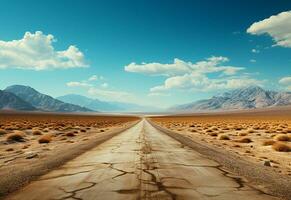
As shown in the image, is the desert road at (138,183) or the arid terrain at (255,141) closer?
the desert road at (138,183)

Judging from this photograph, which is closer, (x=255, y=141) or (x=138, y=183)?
(x=138, y=183)

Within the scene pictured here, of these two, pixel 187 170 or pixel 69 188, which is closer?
pixel 69 188

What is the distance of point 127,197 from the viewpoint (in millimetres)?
6566

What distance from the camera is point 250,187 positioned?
7699 mm

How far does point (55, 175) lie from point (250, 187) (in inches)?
209

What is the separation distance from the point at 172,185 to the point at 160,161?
3931 millimetres

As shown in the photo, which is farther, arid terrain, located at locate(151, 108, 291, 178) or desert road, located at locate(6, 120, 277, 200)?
arid terrain, located at locate(151, 108, 291, 178)

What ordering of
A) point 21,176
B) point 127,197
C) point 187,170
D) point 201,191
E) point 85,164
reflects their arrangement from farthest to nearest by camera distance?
point 85,164 → point 187,170 → point 21,176 → point 201,191 → point 127,197

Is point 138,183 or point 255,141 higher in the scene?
point 255,141

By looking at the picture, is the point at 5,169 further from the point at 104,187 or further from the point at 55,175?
the point at 104,187

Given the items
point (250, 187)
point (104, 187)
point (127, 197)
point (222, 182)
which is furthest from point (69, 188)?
point (250, 187)

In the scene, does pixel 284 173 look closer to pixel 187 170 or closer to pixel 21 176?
pixel 187 170

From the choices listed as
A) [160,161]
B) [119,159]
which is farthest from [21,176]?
[160,161]

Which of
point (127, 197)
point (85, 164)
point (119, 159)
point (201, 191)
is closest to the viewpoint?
point (127, 197)
